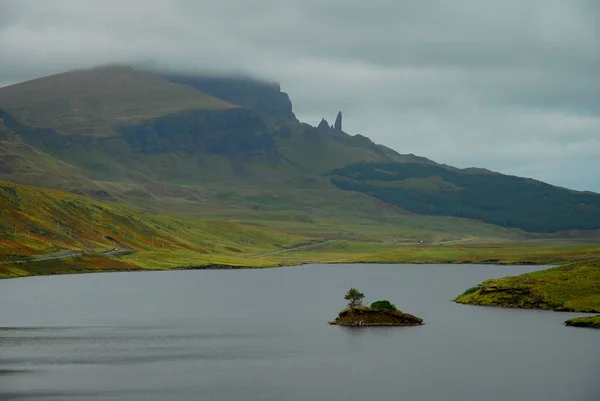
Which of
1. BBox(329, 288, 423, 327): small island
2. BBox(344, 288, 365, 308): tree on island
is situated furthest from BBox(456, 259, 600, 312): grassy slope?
BBox(344, 288, 365, 308): tree on island

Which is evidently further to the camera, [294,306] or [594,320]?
[294,306]

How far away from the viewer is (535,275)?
191125 mm

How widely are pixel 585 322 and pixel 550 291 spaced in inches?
1313

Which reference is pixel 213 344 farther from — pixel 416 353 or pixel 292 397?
pixel 292 397

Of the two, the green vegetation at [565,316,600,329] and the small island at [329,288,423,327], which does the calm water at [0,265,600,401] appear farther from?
the small island at [329,288,423,327]

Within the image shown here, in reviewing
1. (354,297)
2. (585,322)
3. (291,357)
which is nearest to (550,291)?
(585,322)

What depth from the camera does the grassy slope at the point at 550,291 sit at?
165875mm

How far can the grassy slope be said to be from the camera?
544 ft

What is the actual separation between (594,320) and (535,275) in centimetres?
5186

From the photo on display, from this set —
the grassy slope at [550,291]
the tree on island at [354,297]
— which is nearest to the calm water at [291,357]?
the tree on island at [354,297]

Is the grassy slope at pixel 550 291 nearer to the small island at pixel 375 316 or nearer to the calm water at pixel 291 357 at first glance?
the calm water at pixel 291 357

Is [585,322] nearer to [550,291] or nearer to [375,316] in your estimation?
[375,316]

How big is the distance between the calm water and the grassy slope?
662cm

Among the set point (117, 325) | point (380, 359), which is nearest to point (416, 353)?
point (380, 359)
